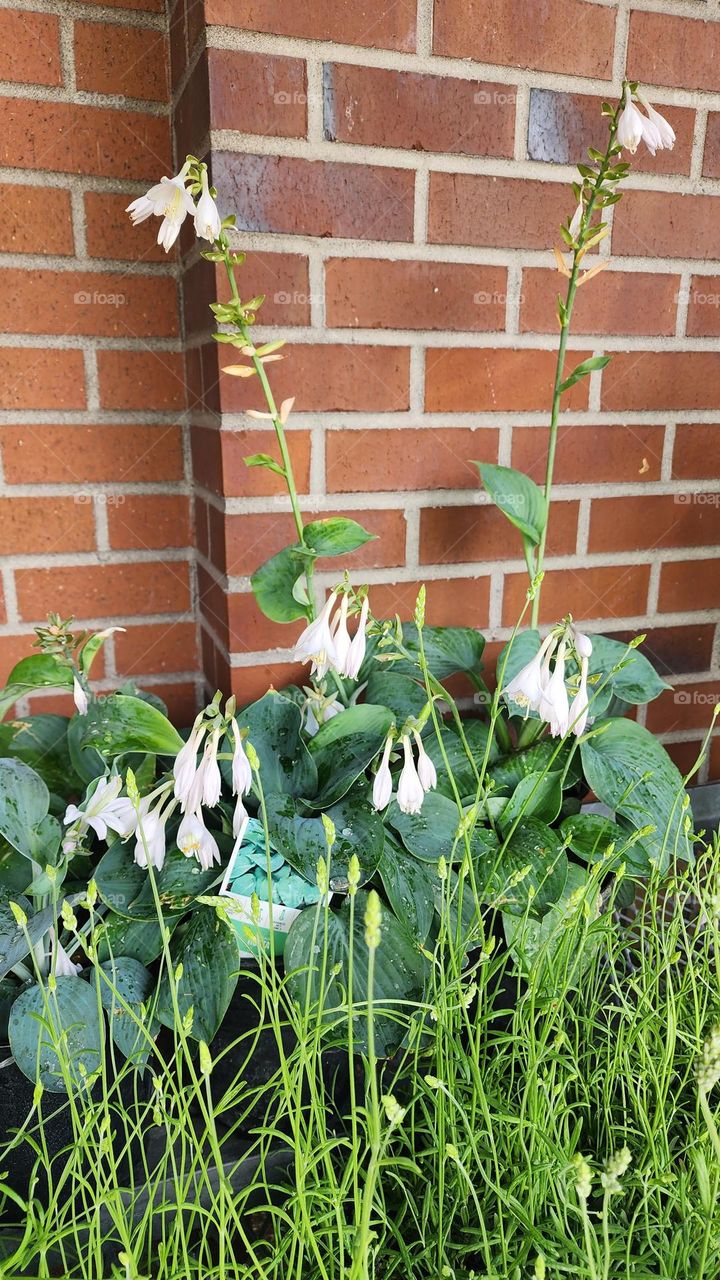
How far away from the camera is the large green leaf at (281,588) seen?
39.3 inches

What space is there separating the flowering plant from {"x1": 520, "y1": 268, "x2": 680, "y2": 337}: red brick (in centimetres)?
16

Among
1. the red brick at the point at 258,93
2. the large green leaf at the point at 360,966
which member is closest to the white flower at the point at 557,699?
the large green leaf at the point at 360,966

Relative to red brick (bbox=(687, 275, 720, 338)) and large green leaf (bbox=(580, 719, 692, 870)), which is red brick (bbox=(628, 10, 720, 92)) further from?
large green leaf (bbox=(580, 719, 692, 870))

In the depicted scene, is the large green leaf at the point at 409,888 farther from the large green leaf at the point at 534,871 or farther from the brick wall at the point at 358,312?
the brick wall at the point at 358,312

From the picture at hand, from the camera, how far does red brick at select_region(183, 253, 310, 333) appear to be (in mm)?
1010

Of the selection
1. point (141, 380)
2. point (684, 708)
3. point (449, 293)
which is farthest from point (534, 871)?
point (141, 380)

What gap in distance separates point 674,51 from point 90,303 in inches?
32.1

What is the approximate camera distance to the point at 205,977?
0.80 metres

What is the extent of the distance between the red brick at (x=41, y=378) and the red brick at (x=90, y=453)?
0.10 ft

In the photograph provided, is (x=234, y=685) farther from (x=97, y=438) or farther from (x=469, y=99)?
(x=469, y=99)

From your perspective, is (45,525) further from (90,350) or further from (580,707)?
(580,707)

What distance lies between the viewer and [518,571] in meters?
1.24

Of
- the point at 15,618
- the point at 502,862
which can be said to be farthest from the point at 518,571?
the point at 15,618

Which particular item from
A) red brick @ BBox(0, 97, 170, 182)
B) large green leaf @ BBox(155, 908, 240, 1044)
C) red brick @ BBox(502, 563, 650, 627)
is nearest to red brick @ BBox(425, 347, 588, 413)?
red brick @ BBox(502, 563, 650, 627)
